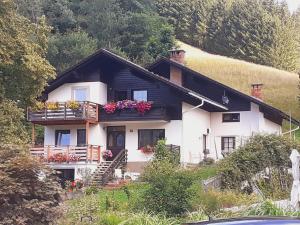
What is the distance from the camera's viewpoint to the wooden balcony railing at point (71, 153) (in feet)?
115

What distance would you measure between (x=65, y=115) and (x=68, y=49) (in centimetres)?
2548

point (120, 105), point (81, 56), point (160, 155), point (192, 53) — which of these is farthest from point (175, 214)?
point (192, 53)

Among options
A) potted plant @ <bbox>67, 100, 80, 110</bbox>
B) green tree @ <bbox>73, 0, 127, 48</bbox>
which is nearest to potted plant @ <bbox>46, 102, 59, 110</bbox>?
potted plant @ <bbox>67, 100, 80, 110</bbox>

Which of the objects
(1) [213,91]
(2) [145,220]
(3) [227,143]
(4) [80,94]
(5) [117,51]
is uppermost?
(5) [117,51]

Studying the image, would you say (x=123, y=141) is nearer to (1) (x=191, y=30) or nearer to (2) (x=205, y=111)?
(2) (x=205, y=111)

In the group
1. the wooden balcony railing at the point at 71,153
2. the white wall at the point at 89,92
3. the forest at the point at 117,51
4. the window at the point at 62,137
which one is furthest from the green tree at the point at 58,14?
the wooden balcony railing at the point at 71,153

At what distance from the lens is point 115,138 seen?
124 feet

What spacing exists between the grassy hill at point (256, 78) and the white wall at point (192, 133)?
1811cm

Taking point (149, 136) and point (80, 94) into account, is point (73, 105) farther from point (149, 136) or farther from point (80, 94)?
point (149, 136)

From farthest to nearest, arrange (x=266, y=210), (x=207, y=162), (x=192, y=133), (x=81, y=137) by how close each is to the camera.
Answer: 1. (x=81, y=137)
2. (x=192, y=133)
3. (x=207, y=162)
4. (x=266, y=210)

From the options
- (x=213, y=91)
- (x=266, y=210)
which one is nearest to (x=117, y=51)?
(x=213, y=91)

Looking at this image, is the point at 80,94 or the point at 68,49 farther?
the point at 68,49

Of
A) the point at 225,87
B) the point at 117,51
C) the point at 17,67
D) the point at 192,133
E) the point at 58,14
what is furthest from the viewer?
the point at 58,14

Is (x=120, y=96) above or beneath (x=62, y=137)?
above
